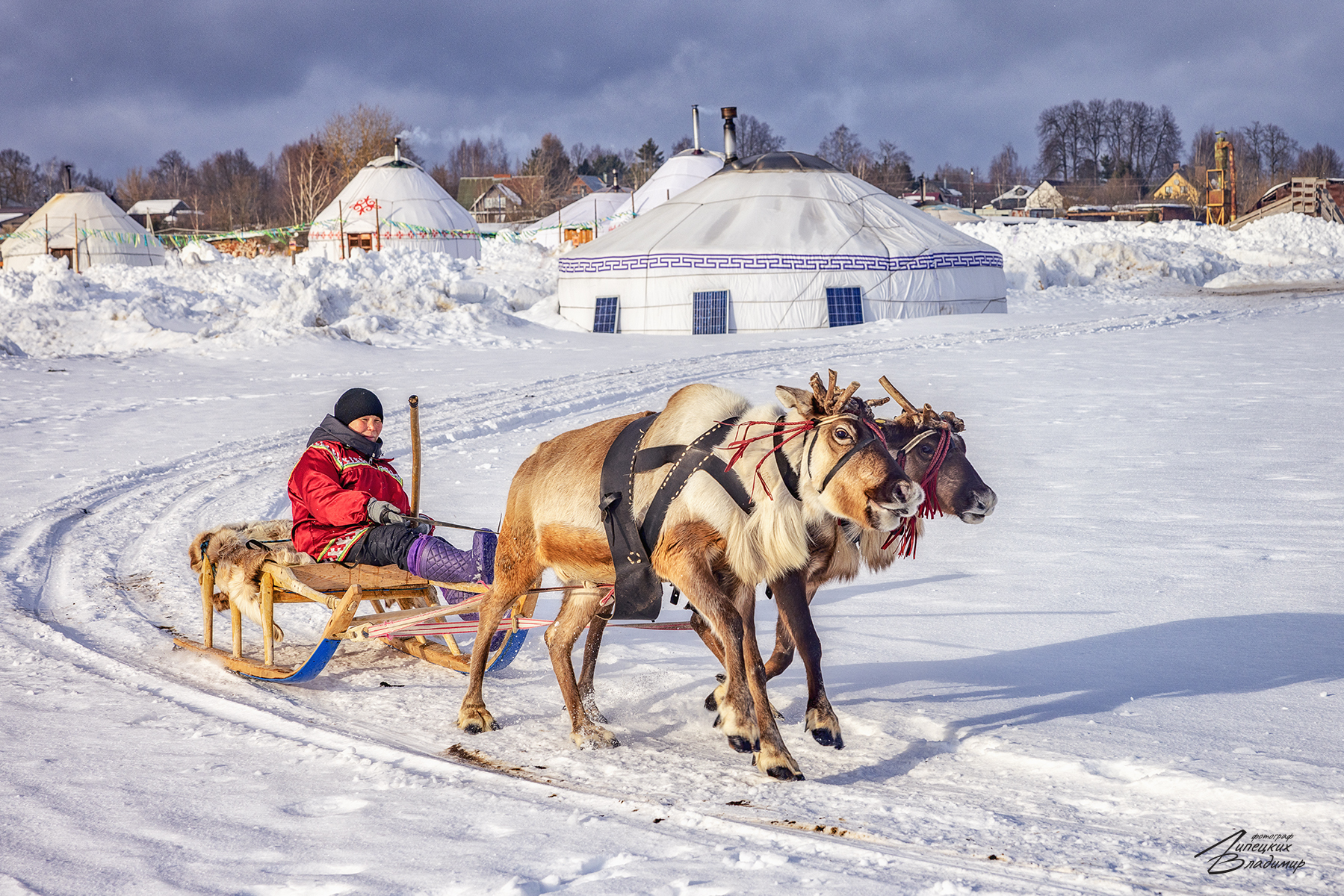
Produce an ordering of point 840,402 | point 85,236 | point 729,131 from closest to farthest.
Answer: point 840,402 → point 729,131 → point 85,236

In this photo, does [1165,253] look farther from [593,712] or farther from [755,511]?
[755,511]

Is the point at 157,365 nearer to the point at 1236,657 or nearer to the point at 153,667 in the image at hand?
the point at 153,667

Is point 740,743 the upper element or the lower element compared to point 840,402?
lower

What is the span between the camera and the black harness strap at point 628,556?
405 cm

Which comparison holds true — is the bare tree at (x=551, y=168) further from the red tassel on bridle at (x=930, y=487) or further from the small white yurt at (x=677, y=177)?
the red tassel on bridle at (x=930, y=487)

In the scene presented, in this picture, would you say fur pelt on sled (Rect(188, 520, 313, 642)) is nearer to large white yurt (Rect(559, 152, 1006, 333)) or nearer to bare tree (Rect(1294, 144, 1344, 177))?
large white yurt (Rect(559, 152, 1006, 333))

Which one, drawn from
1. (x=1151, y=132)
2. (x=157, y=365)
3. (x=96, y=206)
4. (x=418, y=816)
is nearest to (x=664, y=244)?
(x=157, y=365)

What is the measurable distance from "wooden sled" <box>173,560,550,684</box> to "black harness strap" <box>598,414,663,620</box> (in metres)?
0.66

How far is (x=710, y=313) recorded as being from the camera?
25141mm

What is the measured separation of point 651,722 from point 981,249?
24.7m

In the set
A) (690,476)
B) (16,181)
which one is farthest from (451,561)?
(16,181)

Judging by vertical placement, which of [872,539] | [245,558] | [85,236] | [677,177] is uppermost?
[677,177]

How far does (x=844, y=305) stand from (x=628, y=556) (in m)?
22.1

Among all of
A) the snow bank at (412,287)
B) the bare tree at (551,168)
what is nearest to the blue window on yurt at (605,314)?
the snow bank at (412,287)
